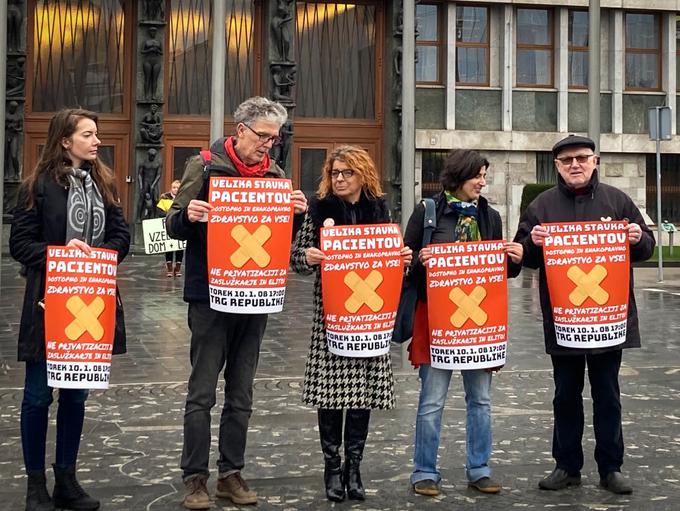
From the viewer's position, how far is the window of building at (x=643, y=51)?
119 feet

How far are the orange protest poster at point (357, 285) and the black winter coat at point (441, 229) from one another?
28cm

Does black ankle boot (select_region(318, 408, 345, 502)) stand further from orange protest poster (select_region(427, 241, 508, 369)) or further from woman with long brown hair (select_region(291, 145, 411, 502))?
orange protest poster (select_region(427, 241, 508, 369))

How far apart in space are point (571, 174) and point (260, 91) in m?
26.1

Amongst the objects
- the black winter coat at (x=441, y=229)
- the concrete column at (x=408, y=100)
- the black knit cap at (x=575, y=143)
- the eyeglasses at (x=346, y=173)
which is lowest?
the black winter coat at (x=441, y=229)

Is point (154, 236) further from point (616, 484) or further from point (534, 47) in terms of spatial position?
point (616, 484)

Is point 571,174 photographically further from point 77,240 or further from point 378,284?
point 77,240

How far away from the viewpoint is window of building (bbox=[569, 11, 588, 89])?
35.6m

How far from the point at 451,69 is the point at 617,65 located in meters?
5.45

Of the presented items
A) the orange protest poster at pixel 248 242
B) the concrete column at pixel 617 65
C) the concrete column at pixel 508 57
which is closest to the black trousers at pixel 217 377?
the orange protest poster at pixel 248 242

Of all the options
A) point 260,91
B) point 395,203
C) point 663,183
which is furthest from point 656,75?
point 260,91

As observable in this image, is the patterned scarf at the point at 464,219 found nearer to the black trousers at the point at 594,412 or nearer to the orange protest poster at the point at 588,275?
the orange protest poster at the point at 588,275

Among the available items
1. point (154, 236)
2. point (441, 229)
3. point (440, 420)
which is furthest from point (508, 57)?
point (440, 420)

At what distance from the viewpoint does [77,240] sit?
5801 mm

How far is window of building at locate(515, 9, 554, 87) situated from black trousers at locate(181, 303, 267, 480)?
98.8ft
